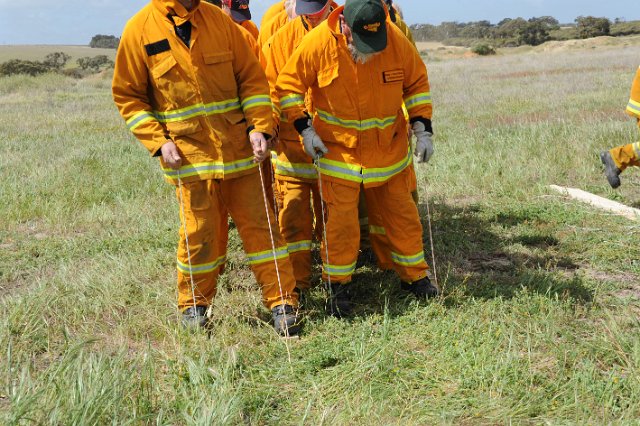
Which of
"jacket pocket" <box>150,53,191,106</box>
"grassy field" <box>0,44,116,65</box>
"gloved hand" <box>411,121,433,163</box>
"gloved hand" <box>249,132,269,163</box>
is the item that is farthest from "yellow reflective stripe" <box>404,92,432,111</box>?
"grassy field" <box>0,44,116,65</box>

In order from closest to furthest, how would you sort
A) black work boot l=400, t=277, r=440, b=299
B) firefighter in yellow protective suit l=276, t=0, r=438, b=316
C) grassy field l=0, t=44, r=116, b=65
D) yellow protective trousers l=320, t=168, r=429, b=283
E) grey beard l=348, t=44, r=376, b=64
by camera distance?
1. grey beard l=348, t=44, r=376, b=64
2. firefighter in yellow protective suit l=276, t=0, r=438, b=316
3. yellow protective trousers l=320, t=168, r=429, b=283
4. black work boot l=400, t=277, r=440, b=299
5. grassy field l=0, t=44, r=116, b=65

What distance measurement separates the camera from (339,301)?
435 cm

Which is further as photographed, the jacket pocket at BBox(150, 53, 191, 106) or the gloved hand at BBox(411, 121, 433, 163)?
the gloved hand at BBox(411, 121, 433, 163)

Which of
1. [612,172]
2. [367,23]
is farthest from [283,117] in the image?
[612,172]

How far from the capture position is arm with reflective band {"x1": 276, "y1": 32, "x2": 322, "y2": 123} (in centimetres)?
410

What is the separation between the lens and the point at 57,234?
658cm

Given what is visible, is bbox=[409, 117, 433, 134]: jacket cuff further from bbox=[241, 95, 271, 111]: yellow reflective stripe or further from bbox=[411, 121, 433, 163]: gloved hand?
bbox=[241, 95, 271, 111]: yellow reflective stripe

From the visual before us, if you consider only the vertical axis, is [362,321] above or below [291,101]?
below

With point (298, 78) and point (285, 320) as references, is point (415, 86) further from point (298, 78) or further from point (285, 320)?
point (285, 320)

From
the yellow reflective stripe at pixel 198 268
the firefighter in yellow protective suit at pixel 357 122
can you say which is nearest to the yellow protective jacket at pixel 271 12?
the firefighter in yellow protective suit at pixel 357 122

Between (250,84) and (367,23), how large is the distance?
2.74ft

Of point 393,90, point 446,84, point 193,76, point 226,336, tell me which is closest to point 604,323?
point 393,90

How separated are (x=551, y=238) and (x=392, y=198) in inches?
76.3

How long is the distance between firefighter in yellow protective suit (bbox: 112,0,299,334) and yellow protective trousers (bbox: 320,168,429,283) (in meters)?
0.37
